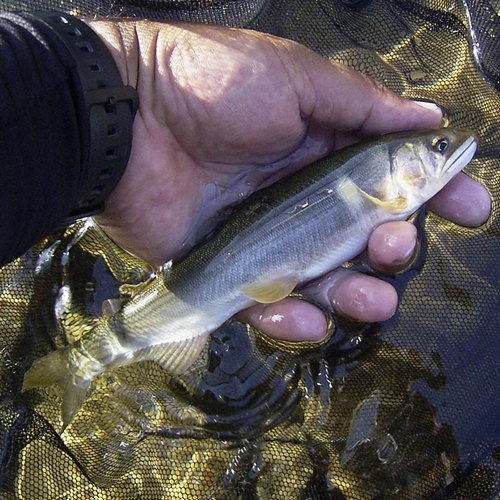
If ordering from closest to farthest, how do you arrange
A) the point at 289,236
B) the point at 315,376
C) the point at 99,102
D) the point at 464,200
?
the point at 99,102 → the point at 289,236 → the point at 464,200 → the point at 315,376

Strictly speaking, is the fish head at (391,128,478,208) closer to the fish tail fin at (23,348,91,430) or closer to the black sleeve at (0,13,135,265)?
the black sleeve at (0,13,135,265)

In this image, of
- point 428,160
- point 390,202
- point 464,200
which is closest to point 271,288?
point 390,202

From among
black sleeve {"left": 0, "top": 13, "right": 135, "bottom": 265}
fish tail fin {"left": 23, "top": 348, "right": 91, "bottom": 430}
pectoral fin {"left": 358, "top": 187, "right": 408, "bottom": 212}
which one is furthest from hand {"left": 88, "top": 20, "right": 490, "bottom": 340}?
fish tail fin {"left": 23, "top": 348, "right": 91, "bottom": 430}

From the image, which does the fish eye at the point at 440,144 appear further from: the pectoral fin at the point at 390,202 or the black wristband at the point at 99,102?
the black wristband at the point at 99,102

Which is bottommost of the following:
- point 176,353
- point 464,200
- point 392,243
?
point 176,353

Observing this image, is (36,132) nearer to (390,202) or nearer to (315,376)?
(390,202)

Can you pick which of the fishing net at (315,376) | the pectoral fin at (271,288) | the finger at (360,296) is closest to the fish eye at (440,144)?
the fishing net at (315,376)
